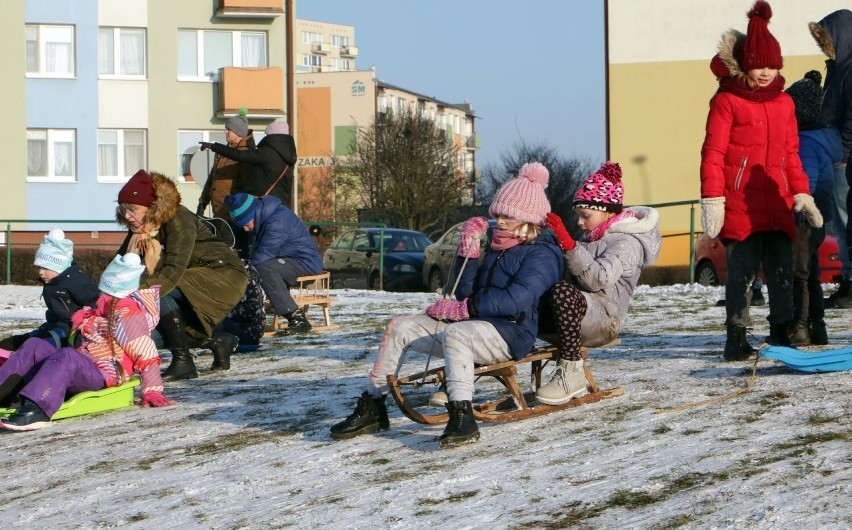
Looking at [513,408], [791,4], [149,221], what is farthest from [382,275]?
[791,4]

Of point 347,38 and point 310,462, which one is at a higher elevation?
point 347,38

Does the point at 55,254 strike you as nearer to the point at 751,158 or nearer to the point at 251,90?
the point at 751,158

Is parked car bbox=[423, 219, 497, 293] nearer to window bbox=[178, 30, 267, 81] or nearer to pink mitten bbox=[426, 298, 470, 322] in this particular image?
window bbox=[178, 30, 267, 81]

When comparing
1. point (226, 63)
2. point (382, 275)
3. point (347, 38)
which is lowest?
point (382, 275)

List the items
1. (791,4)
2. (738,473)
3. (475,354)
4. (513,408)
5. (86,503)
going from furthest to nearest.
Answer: (791,4), (513,408), (475,354), (86,503), (738,473)

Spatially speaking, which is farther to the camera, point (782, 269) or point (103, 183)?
point (103, 183)

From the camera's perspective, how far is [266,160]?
526 inches

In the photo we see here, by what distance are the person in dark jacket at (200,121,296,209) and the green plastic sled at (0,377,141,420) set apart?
5049 millimetres

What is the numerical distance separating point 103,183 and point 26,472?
35753 mm

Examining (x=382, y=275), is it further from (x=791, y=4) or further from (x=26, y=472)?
(x=791, y=4)

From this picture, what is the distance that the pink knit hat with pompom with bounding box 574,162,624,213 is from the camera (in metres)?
7.27

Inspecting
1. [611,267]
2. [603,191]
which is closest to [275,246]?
[603,191]

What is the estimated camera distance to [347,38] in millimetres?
178375

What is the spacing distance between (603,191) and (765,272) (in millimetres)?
1683
